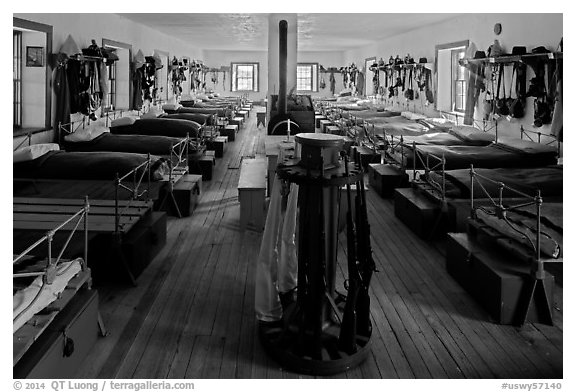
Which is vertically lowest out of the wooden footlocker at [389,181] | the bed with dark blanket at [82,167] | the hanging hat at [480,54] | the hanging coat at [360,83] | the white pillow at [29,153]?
the wooden footlocker at [389,181]

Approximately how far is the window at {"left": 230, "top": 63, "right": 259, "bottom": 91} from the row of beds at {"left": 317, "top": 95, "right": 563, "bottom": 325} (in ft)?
49.8

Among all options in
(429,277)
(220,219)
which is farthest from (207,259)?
(429,277)

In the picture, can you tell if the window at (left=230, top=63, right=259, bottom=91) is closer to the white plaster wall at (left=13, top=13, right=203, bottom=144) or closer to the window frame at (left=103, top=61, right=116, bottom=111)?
the white plaster wall at (left=13, top=13, right=203, bottom=144)

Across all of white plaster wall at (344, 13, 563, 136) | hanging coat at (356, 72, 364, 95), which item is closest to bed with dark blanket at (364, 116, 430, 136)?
white plaster wall at (344, 13, 563, 136)

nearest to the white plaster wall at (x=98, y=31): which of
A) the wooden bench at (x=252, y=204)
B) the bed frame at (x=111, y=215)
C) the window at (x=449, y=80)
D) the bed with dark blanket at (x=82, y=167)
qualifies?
the bed with dark blanket at (x=82, y=167)

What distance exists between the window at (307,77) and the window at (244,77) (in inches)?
72.6

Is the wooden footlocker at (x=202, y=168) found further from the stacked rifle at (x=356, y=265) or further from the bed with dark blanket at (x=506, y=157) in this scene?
the stacked rifle at (x=356, y=265)

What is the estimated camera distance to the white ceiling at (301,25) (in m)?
10.8

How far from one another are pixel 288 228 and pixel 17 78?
213 inches

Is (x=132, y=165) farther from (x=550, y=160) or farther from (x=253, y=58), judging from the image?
(x=253, y=58)

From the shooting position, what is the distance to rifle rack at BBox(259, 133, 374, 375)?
2.68 m

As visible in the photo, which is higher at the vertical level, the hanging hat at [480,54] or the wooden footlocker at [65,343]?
the hanging hat at [480,54]

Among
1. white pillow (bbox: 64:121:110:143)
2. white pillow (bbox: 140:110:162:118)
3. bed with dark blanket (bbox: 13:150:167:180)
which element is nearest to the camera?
bed with dark blanket (bbox: 13:150:167:180)

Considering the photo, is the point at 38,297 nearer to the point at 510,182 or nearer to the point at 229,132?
the point at 510,182
